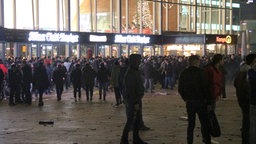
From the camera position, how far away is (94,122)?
45.3ft

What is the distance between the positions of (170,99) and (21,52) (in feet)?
46.9

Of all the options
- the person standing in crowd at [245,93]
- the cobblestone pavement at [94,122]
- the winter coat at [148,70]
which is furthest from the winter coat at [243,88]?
the winter coat at [148,70]

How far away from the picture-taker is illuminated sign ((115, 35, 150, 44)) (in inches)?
1437

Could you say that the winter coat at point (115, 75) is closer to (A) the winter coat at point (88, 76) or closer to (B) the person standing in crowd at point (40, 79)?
(A) the winter coat at point (88, 76)

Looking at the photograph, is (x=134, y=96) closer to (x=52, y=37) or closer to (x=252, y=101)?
(x=252, y=101)

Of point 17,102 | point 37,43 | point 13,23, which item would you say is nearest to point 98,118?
point 17,102

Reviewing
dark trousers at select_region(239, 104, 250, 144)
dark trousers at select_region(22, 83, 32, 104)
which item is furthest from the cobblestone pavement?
dark trousers at select_region(239, 104, 250, 144)

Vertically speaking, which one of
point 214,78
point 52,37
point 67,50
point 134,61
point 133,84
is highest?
point 52,37

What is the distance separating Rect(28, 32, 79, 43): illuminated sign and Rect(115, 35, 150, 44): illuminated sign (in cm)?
428

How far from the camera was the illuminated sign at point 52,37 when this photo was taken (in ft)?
101

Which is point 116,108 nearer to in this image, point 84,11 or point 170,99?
point 170,99

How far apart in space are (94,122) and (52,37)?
18595 millimetres

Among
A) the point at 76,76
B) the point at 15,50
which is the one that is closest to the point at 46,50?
the point at 15,50

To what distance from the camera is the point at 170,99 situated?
21594 millimetres
